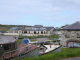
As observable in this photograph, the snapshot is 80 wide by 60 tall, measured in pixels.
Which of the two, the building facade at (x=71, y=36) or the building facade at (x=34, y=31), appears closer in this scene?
the building facade at (x=71, y=36)

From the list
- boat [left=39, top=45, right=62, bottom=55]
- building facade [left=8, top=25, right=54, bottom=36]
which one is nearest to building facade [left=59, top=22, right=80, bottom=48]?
boat [left=39, top=45, right=62, bottom=55]

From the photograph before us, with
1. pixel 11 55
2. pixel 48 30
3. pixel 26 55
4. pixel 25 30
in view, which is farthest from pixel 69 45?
pixel 25 30

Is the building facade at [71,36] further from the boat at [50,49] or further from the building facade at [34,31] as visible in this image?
the building facade at [34,31]

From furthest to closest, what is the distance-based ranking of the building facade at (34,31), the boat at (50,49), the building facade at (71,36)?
the building facade at (34,31), the building facade at (71,36), the boat at (50,49)

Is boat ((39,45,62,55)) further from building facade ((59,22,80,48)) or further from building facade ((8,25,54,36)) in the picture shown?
building facade ((8,25,54,36))

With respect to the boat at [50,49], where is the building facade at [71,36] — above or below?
above

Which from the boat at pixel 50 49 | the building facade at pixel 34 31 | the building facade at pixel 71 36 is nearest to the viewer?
the boat at pixel 50 49

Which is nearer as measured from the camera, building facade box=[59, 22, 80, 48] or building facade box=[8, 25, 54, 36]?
building facade box=[59, 22, 80, 48]

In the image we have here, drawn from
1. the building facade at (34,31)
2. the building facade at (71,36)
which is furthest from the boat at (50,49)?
the building facade at (34,31)

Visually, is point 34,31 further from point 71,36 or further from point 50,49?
point 50,49

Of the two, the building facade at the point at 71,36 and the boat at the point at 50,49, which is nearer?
the boat at the point at 50,49

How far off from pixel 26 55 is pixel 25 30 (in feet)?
154

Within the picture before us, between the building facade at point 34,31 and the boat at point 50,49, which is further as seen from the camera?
the building facade at point 34,31

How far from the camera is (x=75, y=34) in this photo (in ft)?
56.1
